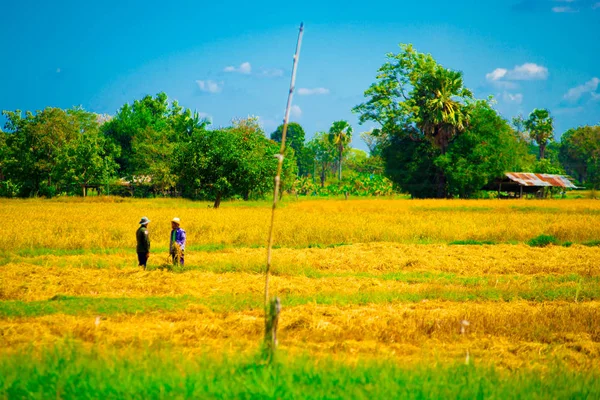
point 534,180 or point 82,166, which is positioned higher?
point 534,180

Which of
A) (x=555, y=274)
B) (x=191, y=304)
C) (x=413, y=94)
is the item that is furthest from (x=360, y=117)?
(x=191, y=304)

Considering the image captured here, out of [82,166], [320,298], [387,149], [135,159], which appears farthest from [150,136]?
[320,298]

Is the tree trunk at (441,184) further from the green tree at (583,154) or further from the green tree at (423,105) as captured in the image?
the green tree at (583,154)

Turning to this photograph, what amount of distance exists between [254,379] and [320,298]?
5729 millimetres

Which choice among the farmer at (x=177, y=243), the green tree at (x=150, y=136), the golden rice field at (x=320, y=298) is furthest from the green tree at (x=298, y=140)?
the farmer at (x=177, y=243)

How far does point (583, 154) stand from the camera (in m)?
112

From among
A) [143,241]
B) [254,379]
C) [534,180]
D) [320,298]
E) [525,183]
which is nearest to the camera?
[254,379]

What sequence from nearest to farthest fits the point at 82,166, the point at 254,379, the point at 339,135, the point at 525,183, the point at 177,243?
1. the point at 254,379
2. the point at 177,243
3. the point at 82,166
4. the point at 525,183
5. the point at 339,135

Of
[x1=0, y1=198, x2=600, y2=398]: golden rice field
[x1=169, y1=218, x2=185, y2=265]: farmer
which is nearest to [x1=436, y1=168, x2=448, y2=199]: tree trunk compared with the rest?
[x1=0, y1=198, x2=600, y2=398]: golden rice field

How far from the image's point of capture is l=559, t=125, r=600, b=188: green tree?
97.5m

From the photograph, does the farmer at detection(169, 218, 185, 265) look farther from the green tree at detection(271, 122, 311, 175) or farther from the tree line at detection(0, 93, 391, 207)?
the green tree at detection(271, 122, 311, 175)

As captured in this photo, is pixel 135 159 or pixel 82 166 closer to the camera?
pixel 82 166

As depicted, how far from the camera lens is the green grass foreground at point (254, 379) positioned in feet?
15.9

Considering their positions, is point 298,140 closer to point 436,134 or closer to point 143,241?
point 436,134
